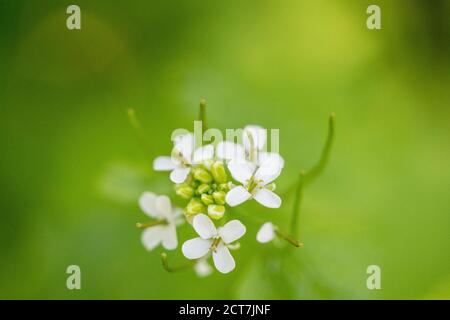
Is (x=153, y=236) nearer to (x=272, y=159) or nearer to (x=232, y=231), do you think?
(x=232, y=231)

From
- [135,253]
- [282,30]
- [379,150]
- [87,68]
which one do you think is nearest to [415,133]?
[379,150]

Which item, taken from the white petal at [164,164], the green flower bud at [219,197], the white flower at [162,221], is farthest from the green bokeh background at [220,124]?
the green flower bud at [219,197]

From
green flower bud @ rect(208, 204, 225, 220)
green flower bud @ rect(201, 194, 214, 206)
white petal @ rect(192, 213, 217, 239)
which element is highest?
green flower bud @ rect(201, 194, 214, 206)

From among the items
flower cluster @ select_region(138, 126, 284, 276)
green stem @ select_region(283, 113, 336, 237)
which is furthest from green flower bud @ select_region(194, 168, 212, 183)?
green stem @ select_region(283, 113, 336, 237)

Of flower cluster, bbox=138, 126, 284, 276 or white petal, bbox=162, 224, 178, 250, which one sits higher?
flower cluster, bbox=138, 126, 284, 276

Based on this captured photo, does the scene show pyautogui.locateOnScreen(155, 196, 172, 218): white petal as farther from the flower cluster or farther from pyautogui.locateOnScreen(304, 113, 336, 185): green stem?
pyautogui.locateOnScreen(304, 113, 336, 185): green stem

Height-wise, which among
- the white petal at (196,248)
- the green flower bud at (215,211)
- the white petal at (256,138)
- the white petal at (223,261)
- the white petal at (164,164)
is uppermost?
the white petal at (256,138)

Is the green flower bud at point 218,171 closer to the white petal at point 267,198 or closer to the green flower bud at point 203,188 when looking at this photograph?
the green flower bud at point 203,188
